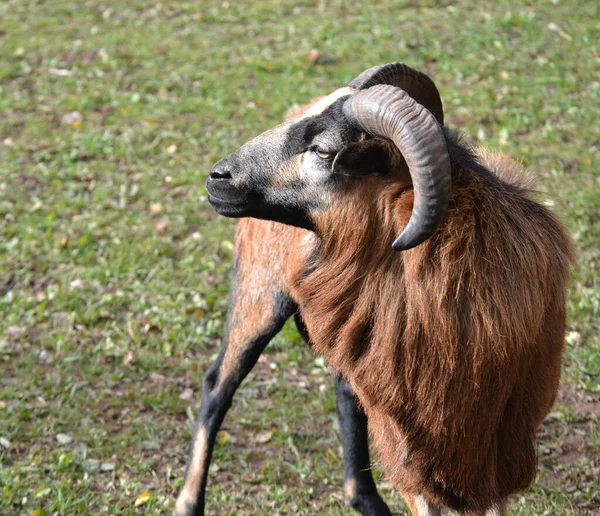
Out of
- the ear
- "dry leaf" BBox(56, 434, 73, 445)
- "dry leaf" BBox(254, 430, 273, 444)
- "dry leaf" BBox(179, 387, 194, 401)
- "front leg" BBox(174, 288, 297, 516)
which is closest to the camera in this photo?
the ear

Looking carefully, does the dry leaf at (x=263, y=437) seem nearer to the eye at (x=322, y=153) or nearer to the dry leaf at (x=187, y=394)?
the dry leaf at (x=187, y=394)

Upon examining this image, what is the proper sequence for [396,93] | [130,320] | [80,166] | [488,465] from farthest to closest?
1. [80,166]
2. [130,320]
3. [488,465]
4. [396,93]

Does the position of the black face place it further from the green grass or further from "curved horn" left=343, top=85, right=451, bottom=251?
the green grass

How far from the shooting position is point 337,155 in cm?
393

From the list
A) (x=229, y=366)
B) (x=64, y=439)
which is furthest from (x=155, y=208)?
(x=229, y=366)

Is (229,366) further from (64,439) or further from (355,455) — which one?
(64,439)

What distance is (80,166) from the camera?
8828mm

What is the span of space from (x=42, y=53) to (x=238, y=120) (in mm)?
3336

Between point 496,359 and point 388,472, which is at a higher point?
point 496,359

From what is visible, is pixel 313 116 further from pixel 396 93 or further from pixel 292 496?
pixel 292 496

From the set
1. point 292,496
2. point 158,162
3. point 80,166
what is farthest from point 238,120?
point 292,496

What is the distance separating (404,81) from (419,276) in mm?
1144

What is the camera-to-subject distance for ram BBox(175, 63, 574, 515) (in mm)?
3746

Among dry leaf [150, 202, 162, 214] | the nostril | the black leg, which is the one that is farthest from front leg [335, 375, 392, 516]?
dry leaf [150, 202, 162, 214]
